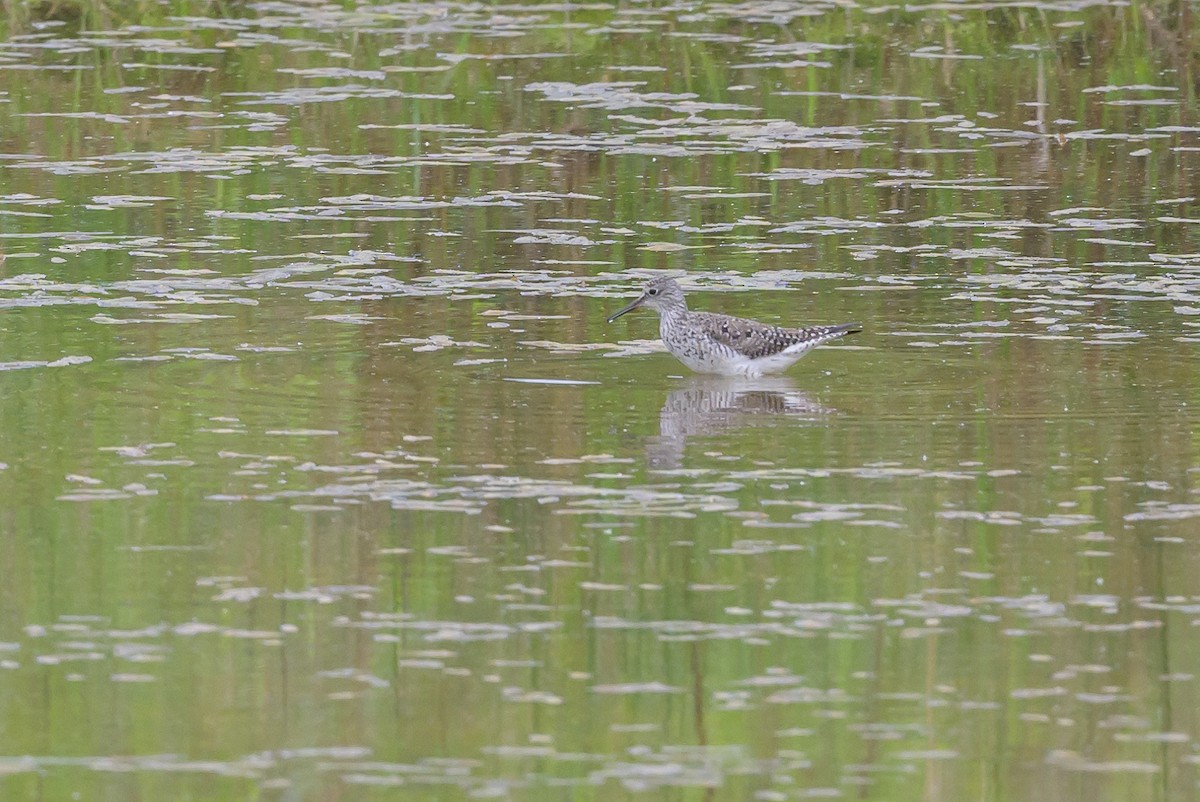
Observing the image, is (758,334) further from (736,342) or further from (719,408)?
(719,408)

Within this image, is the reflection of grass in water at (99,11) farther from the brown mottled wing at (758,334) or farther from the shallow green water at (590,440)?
the brown mottled wing at (758,334)

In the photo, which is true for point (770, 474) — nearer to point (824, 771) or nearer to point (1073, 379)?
point (1073, 379)

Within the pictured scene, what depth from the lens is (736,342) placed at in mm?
9914

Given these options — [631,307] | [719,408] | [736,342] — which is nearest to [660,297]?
[631,307]

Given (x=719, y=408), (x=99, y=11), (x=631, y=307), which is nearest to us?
(x=719, y=408)

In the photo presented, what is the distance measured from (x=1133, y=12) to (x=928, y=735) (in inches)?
550

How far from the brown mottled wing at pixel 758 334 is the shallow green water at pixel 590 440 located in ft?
0.50

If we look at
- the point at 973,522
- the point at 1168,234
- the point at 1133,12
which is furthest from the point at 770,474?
the point at 1133,12

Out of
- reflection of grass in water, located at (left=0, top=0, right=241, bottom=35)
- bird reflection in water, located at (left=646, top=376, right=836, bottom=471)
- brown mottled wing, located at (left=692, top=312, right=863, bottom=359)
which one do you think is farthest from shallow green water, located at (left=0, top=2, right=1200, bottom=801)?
reflection of grass in water, located at (left=0, top=0, right=241, bottom=35)

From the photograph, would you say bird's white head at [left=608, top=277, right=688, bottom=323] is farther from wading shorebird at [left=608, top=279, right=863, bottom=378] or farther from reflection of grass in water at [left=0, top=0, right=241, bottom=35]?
reflection of grass in water at [left=0, top=0, right=241, bottom=35]

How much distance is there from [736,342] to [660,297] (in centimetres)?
65

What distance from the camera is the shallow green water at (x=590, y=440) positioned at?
588 cm

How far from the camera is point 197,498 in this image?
775 cm

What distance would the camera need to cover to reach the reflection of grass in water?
19.2 m
